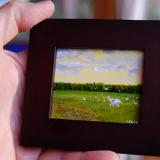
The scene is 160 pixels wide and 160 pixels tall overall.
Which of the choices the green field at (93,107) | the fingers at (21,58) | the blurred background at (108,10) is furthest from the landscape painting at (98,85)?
the blurred background at (108,10)

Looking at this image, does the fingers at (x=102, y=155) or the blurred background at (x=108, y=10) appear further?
the blurred background at (x=108, y=10)

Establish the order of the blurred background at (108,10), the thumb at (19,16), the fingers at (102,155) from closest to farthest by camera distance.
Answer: the fingers at (102,155) < the thumb at (19,16) < the blurred background at (108,10)

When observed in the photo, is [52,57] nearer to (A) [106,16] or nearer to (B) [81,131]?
(B) [81,131]

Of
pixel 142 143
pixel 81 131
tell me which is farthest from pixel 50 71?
pixel 142 143

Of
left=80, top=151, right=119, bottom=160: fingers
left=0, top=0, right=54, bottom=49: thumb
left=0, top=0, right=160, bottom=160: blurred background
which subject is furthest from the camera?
left=0, top=0, right=160, bottom=160: blurred background

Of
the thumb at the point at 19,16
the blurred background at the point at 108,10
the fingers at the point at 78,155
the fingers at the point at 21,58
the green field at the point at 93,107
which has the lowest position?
the fingers at the point at 78,155

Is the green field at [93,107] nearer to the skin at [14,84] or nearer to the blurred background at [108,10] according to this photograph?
the skin at [14,84]

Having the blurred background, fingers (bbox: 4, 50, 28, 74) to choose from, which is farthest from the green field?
the blurred background

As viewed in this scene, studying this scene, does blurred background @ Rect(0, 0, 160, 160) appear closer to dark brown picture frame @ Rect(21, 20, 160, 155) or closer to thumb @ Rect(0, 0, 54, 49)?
thumb @ Rect(0, 0, 54, 49)
